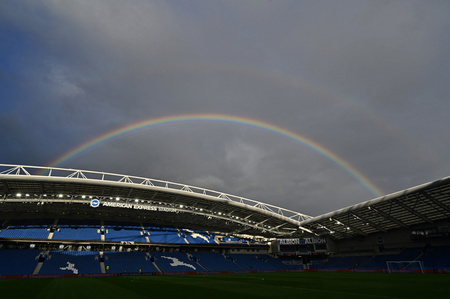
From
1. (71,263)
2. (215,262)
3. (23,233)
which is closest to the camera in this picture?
(71,263)

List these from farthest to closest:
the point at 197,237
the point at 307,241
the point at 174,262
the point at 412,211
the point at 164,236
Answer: the point at 197,237 < the point at 307,241 < the point at 164,236 < the point at 174,262 < the point at 412,211

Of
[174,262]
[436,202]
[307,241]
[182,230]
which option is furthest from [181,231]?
[436,202]

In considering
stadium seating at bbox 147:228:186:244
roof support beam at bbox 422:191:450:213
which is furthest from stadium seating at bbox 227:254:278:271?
roof support beam at bbox 422:191:450:213

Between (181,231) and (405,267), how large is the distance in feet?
169

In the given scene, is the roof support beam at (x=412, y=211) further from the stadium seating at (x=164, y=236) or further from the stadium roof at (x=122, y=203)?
the stadium seating at (x=164, y=236)

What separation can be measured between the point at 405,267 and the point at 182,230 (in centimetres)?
5182

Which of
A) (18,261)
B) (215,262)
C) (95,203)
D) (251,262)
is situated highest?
(95,203)

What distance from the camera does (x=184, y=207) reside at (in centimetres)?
5372

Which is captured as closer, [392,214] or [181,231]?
[392,214]

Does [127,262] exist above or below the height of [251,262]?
above

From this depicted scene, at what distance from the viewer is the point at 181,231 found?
2699 inches

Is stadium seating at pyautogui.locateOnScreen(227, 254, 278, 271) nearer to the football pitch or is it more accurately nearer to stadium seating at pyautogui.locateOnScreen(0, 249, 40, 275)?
the football pitch

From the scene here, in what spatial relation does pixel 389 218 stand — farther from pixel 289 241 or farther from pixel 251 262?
pixel 251 262

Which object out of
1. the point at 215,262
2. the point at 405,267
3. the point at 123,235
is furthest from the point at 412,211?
the point at 123,235
